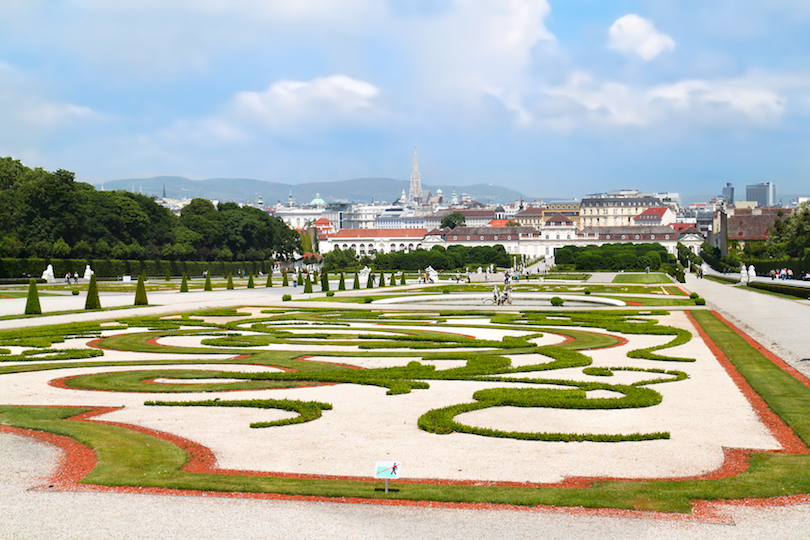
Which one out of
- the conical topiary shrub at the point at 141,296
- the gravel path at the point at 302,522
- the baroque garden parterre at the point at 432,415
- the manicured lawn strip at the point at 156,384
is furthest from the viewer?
the conical topiary shrub at the point at 141,296

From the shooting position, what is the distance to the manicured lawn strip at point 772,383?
8.70 metres

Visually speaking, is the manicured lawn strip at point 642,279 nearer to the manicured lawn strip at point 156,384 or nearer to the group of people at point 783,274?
the group of people at point 783,274

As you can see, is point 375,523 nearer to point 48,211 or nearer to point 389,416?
point 389,416

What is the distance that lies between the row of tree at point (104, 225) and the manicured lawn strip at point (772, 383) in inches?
1991

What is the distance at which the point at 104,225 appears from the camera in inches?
2425

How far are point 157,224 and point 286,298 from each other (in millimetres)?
41111

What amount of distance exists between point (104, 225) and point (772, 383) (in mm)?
59414

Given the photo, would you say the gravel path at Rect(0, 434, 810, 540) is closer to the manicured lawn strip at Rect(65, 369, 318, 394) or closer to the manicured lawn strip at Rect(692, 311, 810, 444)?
the manicured lawn strip at Rect(692, 311, 810, 444)

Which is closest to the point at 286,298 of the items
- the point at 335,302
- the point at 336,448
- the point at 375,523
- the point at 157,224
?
the point at 335,302

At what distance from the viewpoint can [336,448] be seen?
743 cm

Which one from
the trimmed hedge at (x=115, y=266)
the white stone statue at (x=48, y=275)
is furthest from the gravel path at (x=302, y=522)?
the white stone statue at (x=48, y=275)

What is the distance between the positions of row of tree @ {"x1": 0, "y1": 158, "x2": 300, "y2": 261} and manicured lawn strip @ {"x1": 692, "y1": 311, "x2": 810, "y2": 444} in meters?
50.6

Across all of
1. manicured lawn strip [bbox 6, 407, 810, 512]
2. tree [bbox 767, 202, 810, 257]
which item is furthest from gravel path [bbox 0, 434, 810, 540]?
tree [bbox 767, 202, 810, 257]

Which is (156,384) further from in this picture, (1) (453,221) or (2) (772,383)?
(1) (453,221)
